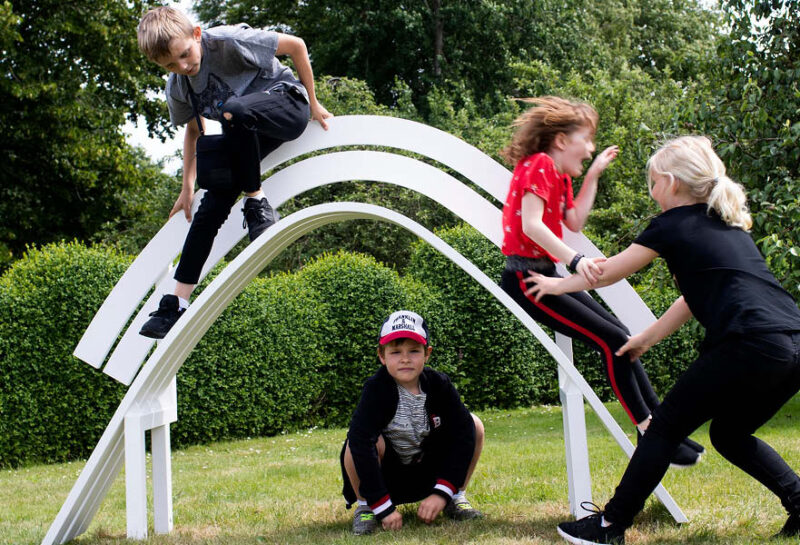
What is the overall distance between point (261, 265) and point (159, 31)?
1.19 m

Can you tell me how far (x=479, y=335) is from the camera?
10.6 metres

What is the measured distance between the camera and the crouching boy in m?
3.75

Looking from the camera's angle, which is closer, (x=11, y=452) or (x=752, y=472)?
(x=752, y=472)

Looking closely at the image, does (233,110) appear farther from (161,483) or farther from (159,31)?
(161,483)

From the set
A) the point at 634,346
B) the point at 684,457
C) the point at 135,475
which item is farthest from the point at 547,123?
the point at 135,475

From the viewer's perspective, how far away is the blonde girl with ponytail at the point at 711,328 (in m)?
2.78

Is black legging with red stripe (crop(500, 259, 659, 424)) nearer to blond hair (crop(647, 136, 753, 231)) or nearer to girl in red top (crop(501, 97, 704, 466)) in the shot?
girl in red top (crop(501, 97, 704, 466))

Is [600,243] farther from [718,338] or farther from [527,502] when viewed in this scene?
[718,338]

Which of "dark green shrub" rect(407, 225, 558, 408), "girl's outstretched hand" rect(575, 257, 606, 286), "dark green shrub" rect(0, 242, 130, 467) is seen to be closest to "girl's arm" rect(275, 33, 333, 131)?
"girl's outstretched hand" rect(575, 257, 606, 286)

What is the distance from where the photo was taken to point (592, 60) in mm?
20422

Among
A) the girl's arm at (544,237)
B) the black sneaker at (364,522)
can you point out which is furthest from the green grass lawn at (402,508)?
the girl's arm at (544,237)

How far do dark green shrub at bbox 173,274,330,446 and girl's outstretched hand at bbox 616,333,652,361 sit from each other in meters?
6.63

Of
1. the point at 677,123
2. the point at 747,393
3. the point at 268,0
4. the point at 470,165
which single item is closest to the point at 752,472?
the point at 747,393

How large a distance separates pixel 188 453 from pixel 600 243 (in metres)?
5.72
